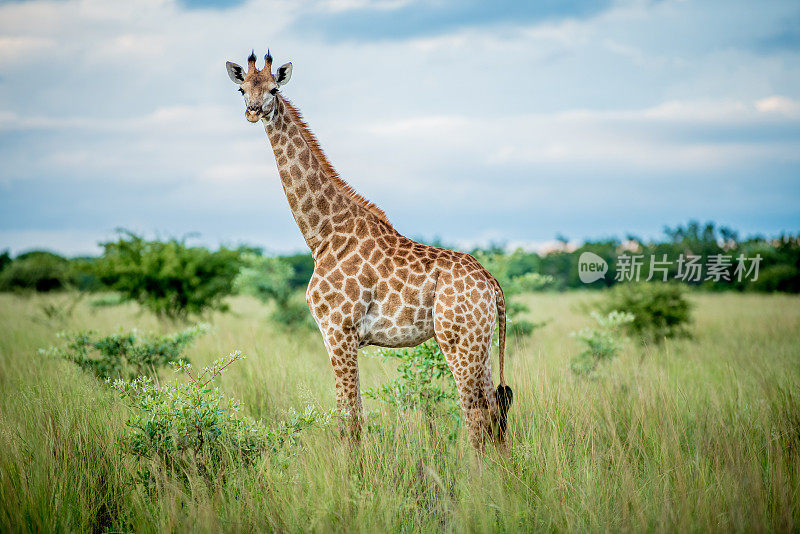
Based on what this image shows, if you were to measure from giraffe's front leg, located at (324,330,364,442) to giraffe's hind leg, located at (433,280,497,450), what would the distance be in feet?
2.46

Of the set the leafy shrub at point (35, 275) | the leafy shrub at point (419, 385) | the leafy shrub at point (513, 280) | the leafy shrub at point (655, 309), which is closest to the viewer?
the leafy shrub at point (419, 385)

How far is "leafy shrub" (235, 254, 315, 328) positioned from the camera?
14.4 metres

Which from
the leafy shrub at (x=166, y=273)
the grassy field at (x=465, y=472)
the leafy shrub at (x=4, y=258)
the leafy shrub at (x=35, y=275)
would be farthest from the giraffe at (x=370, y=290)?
the leafy shrub at (x=4, y=258)

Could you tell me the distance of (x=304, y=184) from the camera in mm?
5148

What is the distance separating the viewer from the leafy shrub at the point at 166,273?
13.6 m

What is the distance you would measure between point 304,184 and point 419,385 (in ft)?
7.67

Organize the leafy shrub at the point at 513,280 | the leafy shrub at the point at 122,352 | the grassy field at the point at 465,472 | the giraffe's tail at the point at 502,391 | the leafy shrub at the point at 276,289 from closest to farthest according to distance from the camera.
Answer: the grassy field at the point at 465,472, the giraffe's tail at the point at 502,391, the leafy shrub at the point at 122,352, the leafy shrub at the point at 513,280, the leafy shrub at the point at 276,289

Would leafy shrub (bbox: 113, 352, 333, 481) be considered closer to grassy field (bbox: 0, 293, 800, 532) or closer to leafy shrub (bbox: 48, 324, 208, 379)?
grassy field (bbox: 0, 293, 800, 532)

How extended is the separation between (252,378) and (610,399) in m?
4.41

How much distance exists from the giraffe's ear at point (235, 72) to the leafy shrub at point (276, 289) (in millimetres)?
9611

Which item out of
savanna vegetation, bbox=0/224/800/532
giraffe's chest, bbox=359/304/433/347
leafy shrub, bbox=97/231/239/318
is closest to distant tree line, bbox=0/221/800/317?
leafy shrub, bbox=97/231/239/318

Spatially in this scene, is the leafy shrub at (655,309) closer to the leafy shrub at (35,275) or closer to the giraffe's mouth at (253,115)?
the giraffe's mouth at (253,115)

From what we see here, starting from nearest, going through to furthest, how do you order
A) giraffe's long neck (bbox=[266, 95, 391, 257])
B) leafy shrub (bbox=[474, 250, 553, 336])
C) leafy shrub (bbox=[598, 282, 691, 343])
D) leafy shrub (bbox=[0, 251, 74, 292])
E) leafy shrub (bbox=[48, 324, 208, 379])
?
giraffe's long neck (bbox=[266, 95, 391, 257]), leafy shrub (bbox=[48, 324, 208, 379]), leafy shrub (bbox=[474, 250, 553, 336]), leafy shrub (bbox=[598, 282, 691, 343]), leafy shrub (bbox=[0, 251, 74, 292])

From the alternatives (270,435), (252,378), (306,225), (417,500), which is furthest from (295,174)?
(252,378)
